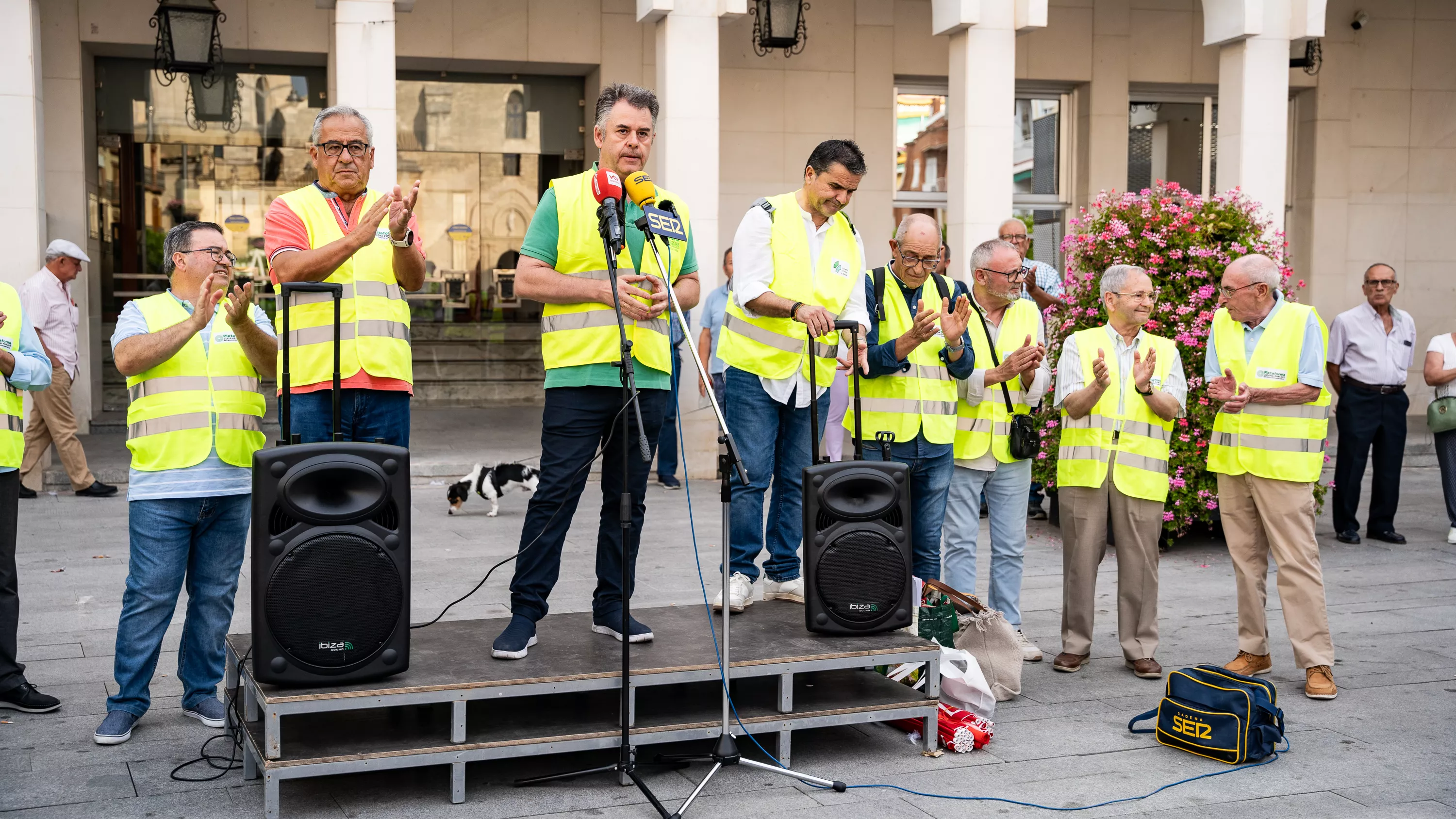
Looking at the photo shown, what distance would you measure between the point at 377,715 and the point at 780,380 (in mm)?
1952

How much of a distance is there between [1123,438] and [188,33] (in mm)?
9789

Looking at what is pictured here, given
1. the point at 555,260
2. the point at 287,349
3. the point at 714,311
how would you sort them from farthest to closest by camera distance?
the point at 714,311 < the point at 555,260 < the point at 287,349

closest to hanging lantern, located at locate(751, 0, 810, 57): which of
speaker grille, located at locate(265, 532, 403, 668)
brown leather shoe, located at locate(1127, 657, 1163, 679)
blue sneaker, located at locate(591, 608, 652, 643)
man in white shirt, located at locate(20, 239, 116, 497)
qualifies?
man in white shirt, located at locate(20, 239, 116, 497)

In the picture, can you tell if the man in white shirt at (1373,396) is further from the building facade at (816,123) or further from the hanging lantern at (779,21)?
the hanging lantern at (779,21)

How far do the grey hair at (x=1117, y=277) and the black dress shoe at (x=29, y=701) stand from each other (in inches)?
185

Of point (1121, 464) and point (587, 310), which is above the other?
point (587, 310)

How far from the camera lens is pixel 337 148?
4.67 m

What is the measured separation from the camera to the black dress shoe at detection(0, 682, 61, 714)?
199 inches

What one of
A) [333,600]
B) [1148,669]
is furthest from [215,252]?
[1148,669]

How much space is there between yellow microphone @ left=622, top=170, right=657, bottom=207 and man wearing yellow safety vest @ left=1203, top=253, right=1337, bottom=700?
2.95 meters

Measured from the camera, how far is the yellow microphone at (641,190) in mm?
4008

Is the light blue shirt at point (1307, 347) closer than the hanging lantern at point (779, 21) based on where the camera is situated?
Yes

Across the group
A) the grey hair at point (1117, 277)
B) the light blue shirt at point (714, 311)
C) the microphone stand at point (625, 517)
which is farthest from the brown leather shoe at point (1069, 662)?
the light blue shirt at point (714, 311)

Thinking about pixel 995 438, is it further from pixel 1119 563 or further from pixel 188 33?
pixel 188 33
